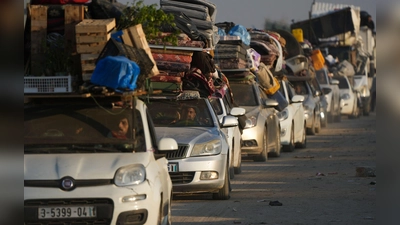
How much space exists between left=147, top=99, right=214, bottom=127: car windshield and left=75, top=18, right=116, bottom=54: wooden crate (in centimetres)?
533

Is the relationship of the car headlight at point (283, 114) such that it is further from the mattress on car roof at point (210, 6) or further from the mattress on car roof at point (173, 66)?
the mattress on car roof at point (173, 66)

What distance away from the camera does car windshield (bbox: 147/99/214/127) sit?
16.2 meters

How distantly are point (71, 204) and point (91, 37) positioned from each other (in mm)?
1767

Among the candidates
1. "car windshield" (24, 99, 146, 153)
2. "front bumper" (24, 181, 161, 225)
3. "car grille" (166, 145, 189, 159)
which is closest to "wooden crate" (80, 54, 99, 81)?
→ "car windshield" (24, 99, 146, 153)

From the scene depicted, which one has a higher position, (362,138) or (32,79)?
(32,79)

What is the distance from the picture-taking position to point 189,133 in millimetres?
15664

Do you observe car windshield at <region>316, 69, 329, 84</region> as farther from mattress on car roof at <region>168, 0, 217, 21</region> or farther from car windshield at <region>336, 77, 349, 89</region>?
mattress on car roof at <region>168, 0, 217, 21</region>

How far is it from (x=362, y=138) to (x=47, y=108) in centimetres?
2248

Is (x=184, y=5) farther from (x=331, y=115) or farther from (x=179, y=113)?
(x=331, y=115)

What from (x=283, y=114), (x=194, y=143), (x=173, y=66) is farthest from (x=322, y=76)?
(x=194, y=143)

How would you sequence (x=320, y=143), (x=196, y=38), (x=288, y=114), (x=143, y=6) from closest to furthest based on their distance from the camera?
1. (x=143, y=6)
2. (x=196, y=38)
3. (x=288, y=114)
4. (x=320, y=143)

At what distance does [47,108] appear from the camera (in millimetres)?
11047

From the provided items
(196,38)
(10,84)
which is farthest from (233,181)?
Result: (10,84)

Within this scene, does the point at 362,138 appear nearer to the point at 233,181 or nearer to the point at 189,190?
the point at 233,181
